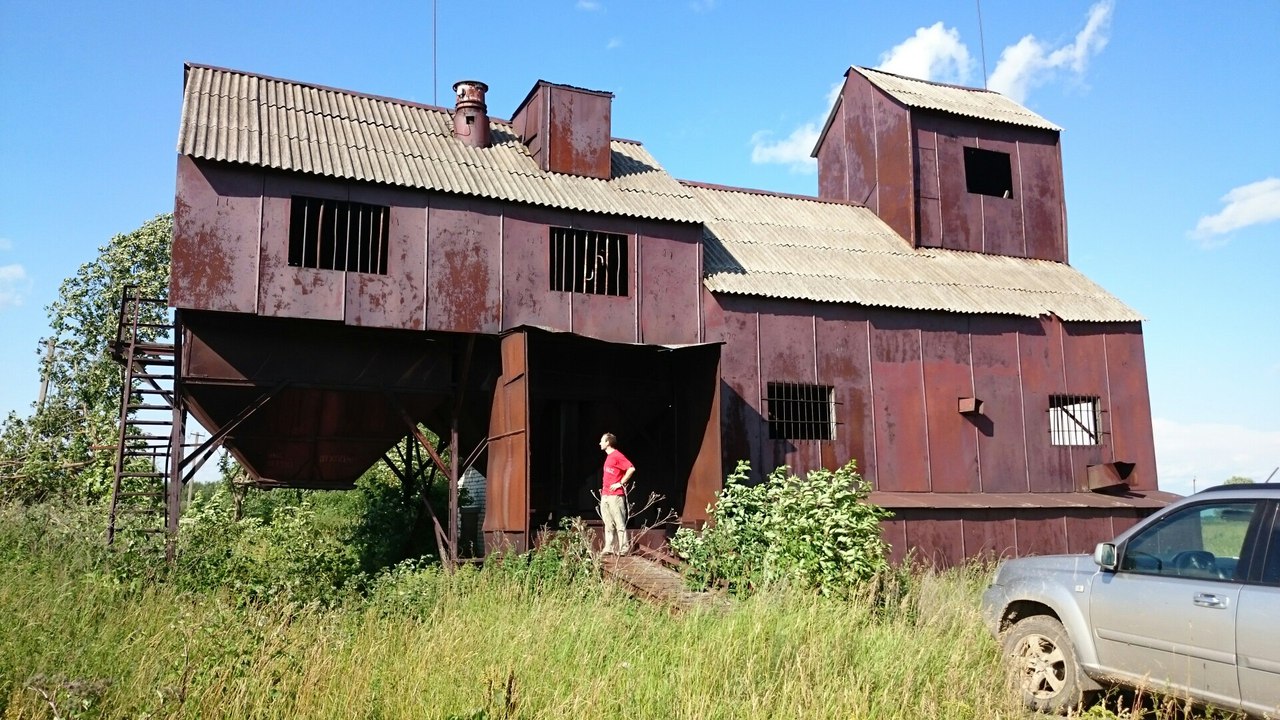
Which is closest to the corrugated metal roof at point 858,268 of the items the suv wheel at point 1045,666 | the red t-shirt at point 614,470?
the red t-shirt at point 614,470

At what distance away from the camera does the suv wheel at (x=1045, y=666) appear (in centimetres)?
718

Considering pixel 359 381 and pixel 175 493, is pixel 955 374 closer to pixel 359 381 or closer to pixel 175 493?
pixel 359 381

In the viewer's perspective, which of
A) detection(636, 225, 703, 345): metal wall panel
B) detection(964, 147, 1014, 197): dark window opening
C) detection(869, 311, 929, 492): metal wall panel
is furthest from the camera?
detection(964, 147, 1014, 197): dark window opening

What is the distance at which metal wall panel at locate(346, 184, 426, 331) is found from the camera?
14070 mm

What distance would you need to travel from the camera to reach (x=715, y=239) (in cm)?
1864

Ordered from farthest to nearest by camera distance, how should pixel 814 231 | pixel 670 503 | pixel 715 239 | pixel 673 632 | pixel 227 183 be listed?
1. pixel 814 231
2. pixel 715 239
3. pixel 670 503
4. pixel 227 183
5. pixel 673 632

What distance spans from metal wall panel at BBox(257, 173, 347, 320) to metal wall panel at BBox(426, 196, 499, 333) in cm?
144

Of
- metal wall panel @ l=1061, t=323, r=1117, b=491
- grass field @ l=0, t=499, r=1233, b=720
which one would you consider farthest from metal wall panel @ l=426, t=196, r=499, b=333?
metal wall panel @ l=1061, t=323, r=1117, b=491

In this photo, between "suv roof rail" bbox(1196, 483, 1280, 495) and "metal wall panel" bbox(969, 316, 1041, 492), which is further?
"metal wall panel" bbox(969, 316, 1041, 492)

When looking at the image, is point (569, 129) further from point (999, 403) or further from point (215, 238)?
point (999, 403)

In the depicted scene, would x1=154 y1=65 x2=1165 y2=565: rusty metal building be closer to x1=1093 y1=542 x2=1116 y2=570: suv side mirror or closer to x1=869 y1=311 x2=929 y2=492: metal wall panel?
x1=869 y1=311 x2=929 y2=492: metal wall panel

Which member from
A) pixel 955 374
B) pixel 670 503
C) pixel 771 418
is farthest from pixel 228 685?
pixel 955 374

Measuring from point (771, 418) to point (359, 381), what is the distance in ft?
24.1

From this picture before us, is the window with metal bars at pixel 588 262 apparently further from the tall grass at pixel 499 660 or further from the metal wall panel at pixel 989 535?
the metal wall panel at pixel 989 535
